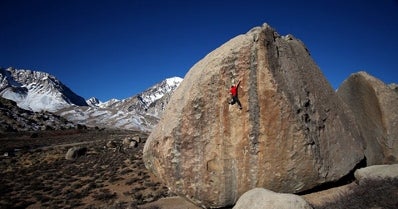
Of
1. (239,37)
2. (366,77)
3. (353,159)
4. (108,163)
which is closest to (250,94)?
(239,37)

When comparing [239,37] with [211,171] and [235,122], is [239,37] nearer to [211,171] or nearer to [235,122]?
[235,122]

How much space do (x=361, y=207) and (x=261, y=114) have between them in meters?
4.28

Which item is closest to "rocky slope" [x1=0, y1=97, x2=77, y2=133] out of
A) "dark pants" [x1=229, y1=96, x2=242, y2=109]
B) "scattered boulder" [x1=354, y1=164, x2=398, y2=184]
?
"dark pants" [x1=229, y1=96, x2=242, y2=109]

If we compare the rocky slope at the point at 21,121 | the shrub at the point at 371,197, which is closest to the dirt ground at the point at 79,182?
the shrub at the point at 371,197

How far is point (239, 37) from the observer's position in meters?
12.6

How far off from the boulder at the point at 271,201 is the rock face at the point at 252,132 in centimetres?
174

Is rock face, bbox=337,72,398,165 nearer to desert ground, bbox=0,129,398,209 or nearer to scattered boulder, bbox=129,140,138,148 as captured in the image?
desert ground, bbox=0,129,398,209

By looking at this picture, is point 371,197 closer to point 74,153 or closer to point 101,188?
point 101,188

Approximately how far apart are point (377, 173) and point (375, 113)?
4.81 metres

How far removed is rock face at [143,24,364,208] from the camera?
37.1 ft

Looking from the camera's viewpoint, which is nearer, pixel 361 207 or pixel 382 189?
pixel 361 207

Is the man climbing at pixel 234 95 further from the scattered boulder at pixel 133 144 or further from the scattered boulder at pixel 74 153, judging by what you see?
the scattered boulder at pixel 133 144

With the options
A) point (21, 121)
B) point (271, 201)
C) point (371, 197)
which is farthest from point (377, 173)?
point (21, 121)

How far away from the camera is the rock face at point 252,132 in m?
11.3
